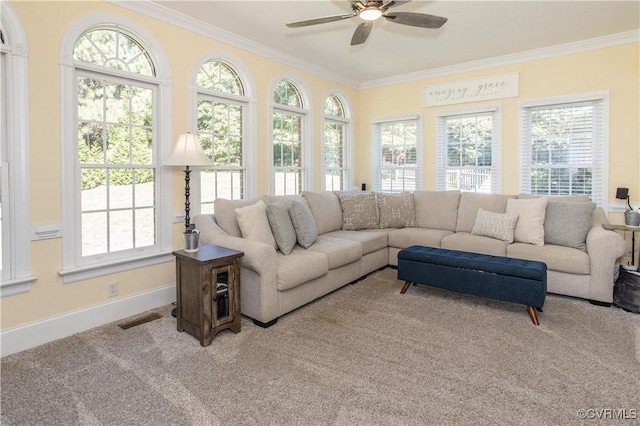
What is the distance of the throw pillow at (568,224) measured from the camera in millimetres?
3727

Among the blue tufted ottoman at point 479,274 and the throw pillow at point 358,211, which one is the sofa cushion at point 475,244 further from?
the throw pillow at point 358,211

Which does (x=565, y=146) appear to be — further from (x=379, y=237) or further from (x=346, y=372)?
(x=346, y=372)

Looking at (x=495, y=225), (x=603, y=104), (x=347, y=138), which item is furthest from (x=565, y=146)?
(x=347, y=138)

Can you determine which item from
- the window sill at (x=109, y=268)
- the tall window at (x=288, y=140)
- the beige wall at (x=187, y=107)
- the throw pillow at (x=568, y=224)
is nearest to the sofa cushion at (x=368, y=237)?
the tall window at (x=288, y=140)

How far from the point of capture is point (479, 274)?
3.28 m

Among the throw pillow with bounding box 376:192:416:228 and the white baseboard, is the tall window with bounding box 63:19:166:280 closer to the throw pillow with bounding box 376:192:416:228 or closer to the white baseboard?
the white baseboard

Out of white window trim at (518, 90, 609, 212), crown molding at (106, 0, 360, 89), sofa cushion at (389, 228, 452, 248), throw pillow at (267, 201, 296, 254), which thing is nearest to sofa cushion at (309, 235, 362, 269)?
throw pillow at (267, 201, 296, 254)

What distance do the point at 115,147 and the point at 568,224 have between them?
445 cm

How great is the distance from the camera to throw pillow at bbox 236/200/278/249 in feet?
11.1

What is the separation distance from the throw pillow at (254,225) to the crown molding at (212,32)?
189 centimetres

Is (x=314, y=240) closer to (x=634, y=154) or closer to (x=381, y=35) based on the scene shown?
(x=381, y=35)

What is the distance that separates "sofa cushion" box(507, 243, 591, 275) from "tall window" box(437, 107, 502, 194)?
1.49m

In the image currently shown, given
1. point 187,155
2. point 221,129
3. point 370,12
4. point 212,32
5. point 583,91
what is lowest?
point 187,155

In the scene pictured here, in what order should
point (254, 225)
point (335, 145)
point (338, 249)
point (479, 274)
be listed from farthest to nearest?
1. point (335, 145)
2. point (338, 249)
3. point (254, 225)
4. point (479, 274)
